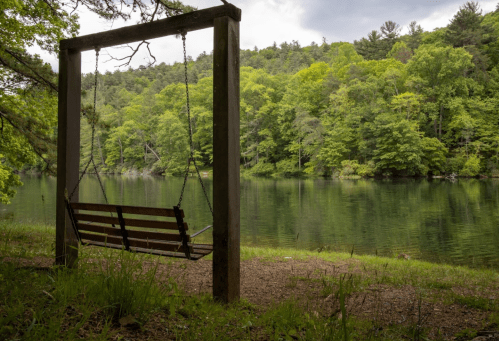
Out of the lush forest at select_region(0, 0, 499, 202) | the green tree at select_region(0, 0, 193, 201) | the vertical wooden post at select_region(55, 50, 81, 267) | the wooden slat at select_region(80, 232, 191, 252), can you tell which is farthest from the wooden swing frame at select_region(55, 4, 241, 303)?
the lush forest at select_region(0, 0, 499, 202)

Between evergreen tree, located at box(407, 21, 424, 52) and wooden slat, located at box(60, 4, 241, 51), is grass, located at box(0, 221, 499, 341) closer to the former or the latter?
wooden slat, located at box(60, 4, 241, 51)

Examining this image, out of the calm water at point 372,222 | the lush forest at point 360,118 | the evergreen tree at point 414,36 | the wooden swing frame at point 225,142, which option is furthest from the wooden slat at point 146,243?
the evergreen tree at point 414,36

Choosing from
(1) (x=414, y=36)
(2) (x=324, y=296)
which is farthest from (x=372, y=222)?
(1) (x=414, y=36)

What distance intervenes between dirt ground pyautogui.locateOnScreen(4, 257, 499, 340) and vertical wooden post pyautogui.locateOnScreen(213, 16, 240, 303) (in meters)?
0.27

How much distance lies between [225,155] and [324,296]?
1.78m

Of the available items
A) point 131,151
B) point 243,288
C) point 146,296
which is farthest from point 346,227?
point 131,151

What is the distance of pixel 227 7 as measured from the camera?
3.26 m

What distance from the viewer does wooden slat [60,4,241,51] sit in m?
3.33

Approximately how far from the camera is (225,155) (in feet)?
10.8

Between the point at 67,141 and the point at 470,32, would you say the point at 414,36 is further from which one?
the point at 67,141

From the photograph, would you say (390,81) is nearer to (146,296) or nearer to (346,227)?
(346,227)

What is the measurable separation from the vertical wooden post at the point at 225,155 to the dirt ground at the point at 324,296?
27 centimetres

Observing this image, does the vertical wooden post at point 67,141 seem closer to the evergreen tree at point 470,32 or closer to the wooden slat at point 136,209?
the wooden slat at point 136,209

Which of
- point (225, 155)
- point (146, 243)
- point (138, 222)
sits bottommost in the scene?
point (146, 243)
